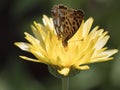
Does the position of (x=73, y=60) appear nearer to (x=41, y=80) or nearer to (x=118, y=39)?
(x=118, y=39)

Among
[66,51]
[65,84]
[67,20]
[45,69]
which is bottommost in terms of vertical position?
[45,69]

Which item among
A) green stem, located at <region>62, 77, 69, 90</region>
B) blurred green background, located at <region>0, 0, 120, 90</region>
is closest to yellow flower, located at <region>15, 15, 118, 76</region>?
green stem, located at <region>62, 77, 69, 90</region>

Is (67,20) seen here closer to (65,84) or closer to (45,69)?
(65,84)

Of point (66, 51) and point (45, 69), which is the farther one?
point (45, 69)

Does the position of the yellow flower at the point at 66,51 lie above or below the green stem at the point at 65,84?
above

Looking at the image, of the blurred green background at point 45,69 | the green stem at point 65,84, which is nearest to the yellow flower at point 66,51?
the green stem at point 65,84

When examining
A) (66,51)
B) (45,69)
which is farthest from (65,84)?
(45,69)

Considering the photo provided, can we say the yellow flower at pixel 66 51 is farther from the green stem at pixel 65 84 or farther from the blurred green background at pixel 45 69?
the blurred green background at pixel 45 69

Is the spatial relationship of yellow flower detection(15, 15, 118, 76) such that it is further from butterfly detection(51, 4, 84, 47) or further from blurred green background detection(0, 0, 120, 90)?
blurred green background detection(0, 0, 120, 90)
